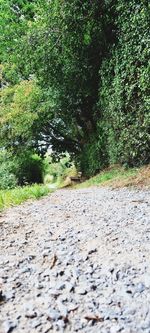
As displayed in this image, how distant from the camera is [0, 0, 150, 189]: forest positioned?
998 cm

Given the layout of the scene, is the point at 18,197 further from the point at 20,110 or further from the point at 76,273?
the point at 20,110

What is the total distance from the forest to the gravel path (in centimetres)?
511

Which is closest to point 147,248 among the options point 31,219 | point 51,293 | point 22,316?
point 51,293

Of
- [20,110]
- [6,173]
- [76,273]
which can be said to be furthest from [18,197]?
[6,173]

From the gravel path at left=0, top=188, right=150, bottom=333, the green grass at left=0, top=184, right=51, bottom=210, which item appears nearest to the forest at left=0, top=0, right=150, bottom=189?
the green grass at left=0, top=184, right=51, bottom=210

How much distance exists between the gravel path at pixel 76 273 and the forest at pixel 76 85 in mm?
5113

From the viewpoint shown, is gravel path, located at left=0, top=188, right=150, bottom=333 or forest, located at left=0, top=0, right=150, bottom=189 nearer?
gravel path, located at left=0, top=188, right=150, bottom=333

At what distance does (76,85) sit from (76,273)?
1207 cm

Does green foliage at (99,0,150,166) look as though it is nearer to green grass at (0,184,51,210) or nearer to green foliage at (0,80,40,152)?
green grass at (0,184,51,210)

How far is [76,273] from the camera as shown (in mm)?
3080

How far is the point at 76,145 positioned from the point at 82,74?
275 inches

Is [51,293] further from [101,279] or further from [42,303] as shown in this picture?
[101,279]

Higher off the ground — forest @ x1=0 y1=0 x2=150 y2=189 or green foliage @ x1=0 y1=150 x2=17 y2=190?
forest @ x1=0 y1=0 x2=150 y2=189

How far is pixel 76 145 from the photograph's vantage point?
2028 cm
